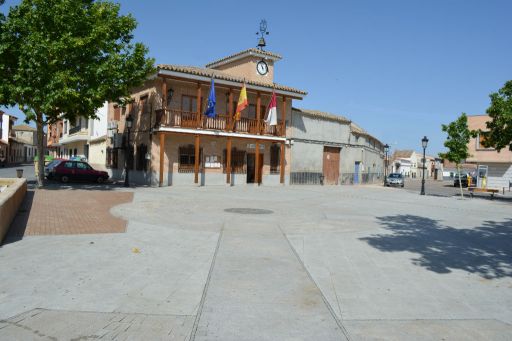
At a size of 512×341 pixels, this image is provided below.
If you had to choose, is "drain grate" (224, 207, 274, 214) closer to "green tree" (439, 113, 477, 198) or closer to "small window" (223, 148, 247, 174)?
"small window" (223, 148, 247, 174)

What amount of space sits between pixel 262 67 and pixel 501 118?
1526 centimetres

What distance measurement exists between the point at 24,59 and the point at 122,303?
1504 cm

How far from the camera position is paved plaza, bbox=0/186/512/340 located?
170 inches

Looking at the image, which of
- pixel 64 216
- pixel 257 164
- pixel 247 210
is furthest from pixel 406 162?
pixel 64 216

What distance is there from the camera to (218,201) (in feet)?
54.5

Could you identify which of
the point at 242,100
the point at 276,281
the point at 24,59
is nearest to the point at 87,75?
the point at 24,59

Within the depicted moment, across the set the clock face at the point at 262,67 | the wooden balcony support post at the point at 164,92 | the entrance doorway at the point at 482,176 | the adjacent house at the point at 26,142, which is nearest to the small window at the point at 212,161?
the wooden balcony support post at the point at 164,92

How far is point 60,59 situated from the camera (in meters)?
17.0

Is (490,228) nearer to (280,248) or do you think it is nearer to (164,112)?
(280,248)

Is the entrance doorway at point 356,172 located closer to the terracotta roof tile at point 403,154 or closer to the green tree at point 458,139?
the green tree at point 458,139

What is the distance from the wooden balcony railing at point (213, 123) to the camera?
2356 centimetres

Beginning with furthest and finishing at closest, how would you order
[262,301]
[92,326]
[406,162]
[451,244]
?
[406,162] → [451,244] → [262,301] → [92,326]

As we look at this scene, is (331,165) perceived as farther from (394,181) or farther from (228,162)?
(394,181)

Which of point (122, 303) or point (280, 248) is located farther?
point (280, 248)
